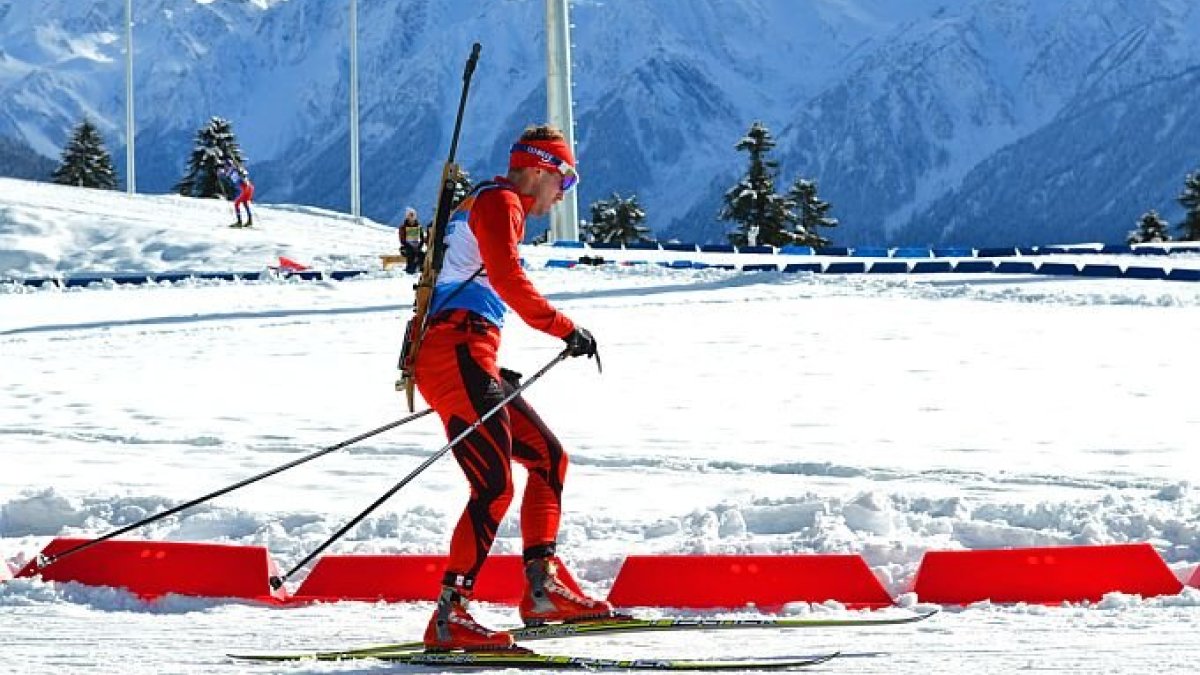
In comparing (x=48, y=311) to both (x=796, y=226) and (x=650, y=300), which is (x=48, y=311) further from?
(x=796, y=226)

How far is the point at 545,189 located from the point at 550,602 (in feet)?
4.71

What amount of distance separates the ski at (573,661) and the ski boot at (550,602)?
42 centimetres

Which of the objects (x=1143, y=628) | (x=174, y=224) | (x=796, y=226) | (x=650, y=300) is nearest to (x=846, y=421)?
(x=1143, y=628)

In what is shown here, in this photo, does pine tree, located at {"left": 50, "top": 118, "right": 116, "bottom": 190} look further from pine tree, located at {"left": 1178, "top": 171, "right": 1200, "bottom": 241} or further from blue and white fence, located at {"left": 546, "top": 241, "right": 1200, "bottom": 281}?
blue and white fence, located at {"left": 546, "top": 241, "right": 1200, "bottom": 281}

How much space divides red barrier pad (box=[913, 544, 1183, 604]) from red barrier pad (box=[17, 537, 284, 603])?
2.66 metres

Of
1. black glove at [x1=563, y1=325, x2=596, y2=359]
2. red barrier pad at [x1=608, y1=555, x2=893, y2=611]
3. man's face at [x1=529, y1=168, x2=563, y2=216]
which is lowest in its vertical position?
red barrier pad at [x1=608, y1=555, x2=893, y2=611]

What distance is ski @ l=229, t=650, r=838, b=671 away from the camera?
5930mm

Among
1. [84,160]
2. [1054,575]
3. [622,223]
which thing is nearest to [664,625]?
[1054,575]

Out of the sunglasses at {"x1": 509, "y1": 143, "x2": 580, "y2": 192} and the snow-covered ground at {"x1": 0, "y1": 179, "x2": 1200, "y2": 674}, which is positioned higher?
the sunglasses at {"x1": 509, "y1": 143, "x2": 580, "y2": 192}

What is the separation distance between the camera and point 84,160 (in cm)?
8819

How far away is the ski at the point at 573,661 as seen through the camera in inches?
233

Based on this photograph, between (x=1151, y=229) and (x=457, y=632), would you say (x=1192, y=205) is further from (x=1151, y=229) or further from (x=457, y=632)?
(x=457, y=632)

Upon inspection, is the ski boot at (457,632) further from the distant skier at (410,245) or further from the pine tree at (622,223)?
the pine tree at (622,223)

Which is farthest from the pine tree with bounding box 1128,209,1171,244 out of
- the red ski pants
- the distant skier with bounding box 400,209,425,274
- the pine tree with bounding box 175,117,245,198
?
the red ski pants
